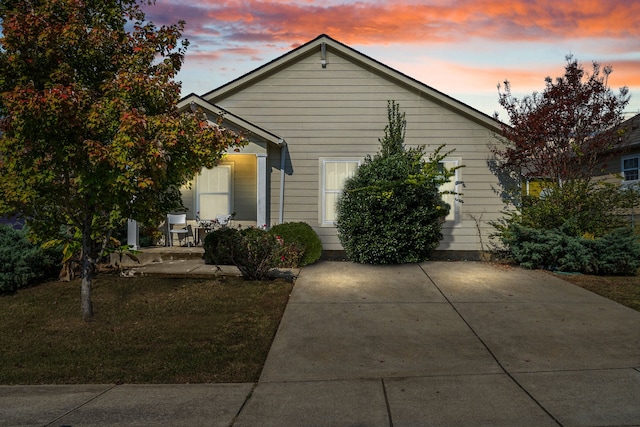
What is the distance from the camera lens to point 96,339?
6617mm

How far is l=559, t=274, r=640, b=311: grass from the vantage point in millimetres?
8796

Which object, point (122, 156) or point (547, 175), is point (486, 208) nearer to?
point (547, 175)

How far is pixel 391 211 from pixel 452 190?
8.87ft

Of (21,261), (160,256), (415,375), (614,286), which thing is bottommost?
(415,375)

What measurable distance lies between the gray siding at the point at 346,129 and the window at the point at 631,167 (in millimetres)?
9817

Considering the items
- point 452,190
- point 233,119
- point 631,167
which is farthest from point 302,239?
point 631,167

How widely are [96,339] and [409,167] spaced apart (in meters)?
8.18

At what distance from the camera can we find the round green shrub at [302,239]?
1200 cm

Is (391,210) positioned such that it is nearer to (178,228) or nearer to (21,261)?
(178,228)

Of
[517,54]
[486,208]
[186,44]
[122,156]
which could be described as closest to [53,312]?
[122,156]

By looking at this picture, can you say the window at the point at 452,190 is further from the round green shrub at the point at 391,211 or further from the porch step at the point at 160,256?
the porch step at the point at 160,256

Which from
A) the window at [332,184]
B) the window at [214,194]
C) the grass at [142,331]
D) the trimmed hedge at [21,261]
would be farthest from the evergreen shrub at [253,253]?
the window at [214,194]

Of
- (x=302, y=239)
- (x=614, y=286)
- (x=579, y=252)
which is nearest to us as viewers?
(x=614, y=286)

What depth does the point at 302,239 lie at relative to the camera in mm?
12086
